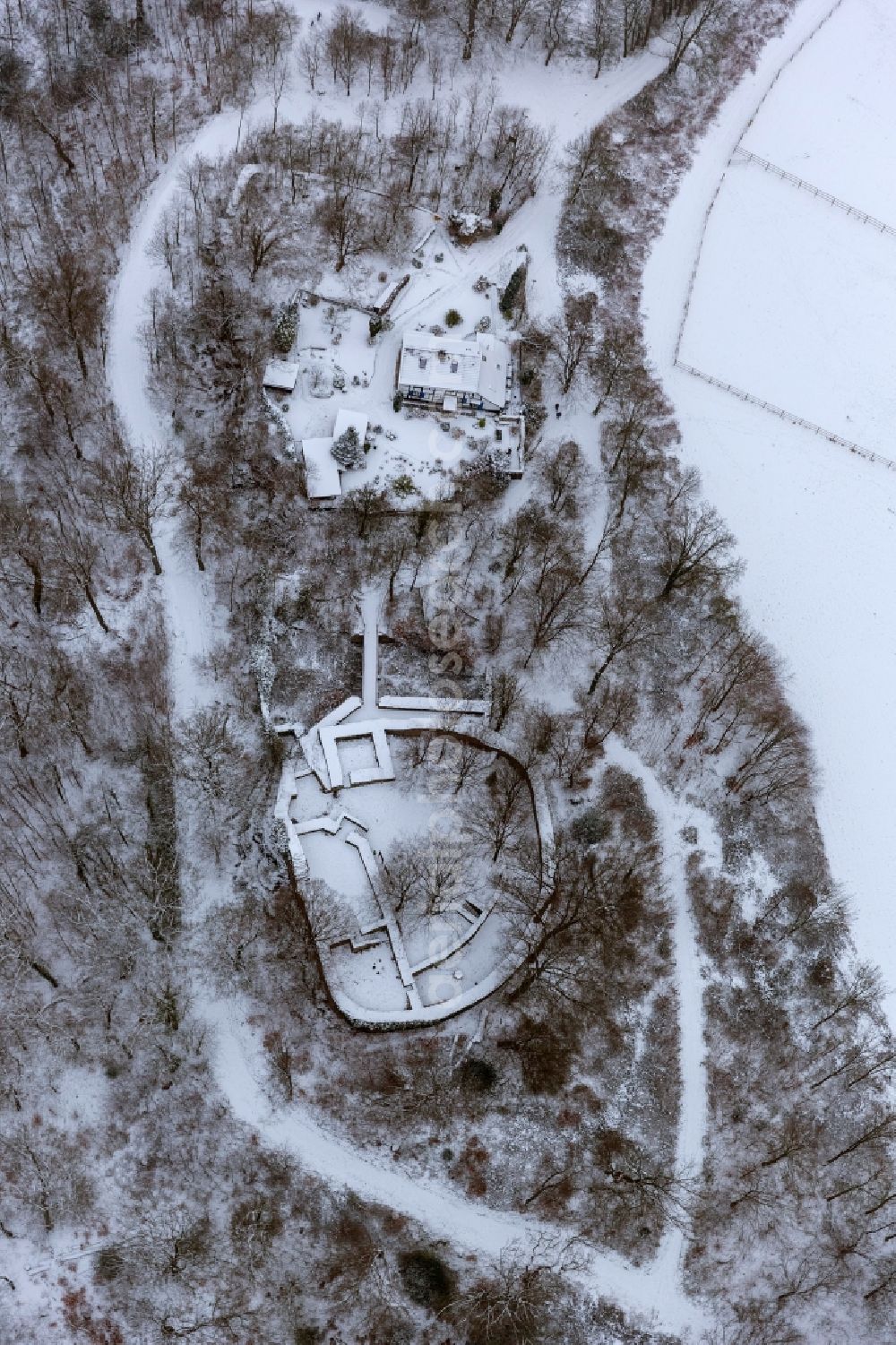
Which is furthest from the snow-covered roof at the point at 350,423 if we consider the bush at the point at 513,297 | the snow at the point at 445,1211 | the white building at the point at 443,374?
the snow at the point at 445,1211

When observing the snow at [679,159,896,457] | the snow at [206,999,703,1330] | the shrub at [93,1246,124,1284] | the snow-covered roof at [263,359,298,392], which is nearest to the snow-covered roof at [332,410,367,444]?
the snow-covered roof at [263,359,298,392]

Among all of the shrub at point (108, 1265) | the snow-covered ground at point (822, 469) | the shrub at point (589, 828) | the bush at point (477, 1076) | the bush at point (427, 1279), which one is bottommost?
the bush at point (427, 1279)

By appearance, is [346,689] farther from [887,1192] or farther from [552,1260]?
[887,1192]

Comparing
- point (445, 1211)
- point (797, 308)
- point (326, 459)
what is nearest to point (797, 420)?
point (797, 308)

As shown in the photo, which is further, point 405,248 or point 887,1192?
point 405,248

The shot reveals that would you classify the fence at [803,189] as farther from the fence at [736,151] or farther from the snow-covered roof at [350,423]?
the snow-covered roof at [350,423]

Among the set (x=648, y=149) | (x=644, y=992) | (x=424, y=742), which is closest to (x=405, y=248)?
(x=648, y=149)
